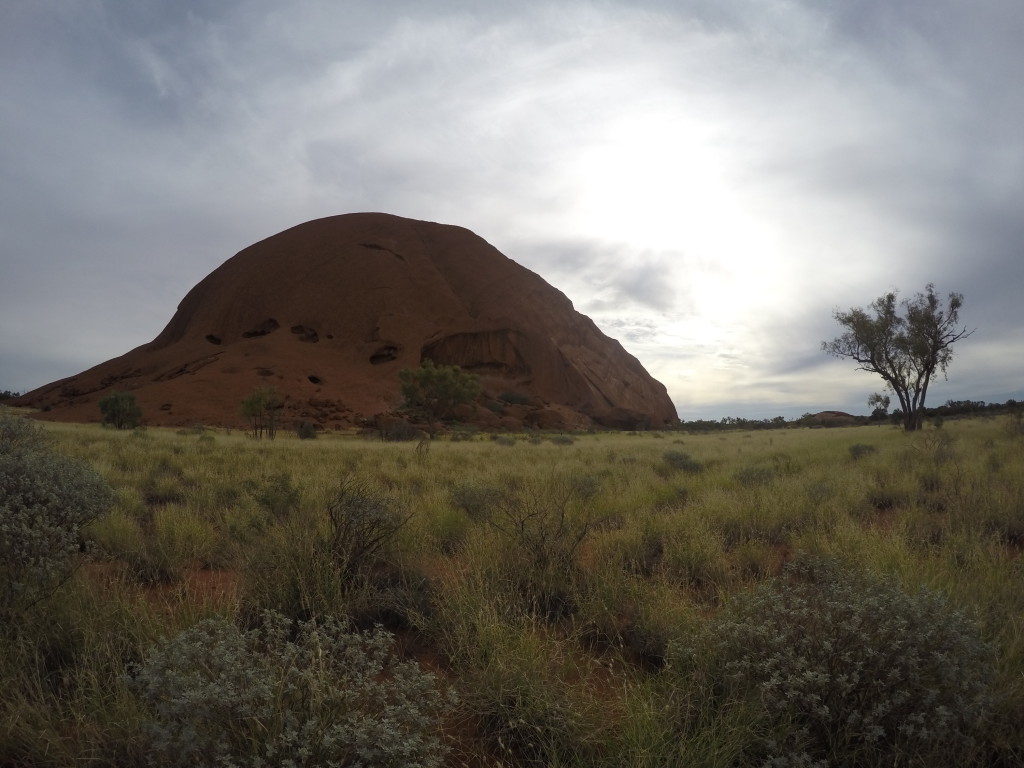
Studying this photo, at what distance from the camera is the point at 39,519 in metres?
3.18

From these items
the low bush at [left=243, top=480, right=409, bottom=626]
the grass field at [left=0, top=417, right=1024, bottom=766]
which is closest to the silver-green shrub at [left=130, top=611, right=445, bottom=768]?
the grass field at [left=0, top=417, right=1024, bottom=766]

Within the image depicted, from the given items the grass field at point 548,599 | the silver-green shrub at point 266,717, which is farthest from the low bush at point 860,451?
the silver-green shrub at point 266,717

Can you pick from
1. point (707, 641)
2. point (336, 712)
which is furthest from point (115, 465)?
point (707, 641)

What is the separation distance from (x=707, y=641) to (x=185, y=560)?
12.5 ft

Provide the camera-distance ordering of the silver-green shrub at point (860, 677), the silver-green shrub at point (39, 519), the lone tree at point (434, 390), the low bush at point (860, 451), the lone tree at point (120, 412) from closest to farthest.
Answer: the silver-green shrub at point (860, 677), the silver-green shrub at point (39, 519), the low bush at point (860, 451), the lone tree at point (120, 412), the lone tree at point (434, 390)

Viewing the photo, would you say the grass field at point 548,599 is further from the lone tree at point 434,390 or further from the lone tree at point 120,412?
the lone tree at point 434,390

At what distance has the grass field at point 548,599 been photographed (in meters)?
2.15

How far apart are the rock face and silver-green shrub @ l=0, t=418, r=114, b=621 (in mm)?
37835

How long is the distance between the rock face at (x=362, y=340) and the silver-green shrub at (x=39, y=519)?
37.8 meters

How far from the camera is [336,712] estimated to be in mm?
1934

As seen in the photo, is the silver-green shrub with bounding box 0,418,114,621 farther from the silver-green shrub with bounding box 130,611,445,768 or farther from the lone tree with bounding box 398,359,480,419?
the lone tree with bounding box 398,359,480,419

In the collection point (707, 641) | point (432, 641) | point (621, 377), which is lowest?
point (432, 641)

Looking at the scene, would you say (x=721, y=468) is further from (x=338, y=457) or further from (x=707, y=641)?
(x=707, y=641)

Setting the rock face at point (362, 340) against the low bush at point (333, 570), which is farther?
the rock face at point (362, 340)
